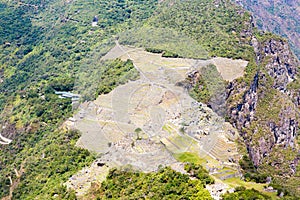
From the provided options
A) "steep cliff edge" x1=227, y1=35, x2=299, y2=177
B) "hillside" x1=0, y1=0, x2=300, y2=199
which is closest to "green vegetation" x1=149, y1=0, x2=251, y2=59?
"hillside" x1=0, y1=0, x2=300, y2=199

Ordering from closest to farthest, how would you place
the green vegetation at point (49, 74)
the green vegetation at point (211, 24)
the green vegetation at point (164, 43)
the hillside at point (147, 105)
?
1. the hillside at point (147, 105)
2. the green vegetation at point (49, 74)
3. the green vegetation at point (164, 43)
4. the green vegetation at point (211, 24)

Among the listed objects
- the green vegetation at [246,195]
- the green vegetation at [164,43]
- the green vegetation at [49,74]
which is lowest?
the green vegetation at [49,74]

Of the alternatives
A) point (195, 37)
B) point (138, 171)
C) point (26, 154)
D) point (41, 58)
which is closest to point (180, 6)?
point (195, 37)

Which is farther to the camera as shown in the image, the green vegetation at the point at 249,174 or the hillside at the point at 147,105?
the hillside at the point at 147,105

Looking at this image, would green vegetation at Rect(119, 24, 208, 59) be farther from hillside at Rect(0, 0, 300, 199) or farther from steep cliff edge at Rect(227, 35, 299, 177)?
steep cliff edge at Rect(227, 35, 299, 177)

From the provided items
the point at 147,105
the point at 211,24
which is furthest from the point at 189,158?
the point at 211,24

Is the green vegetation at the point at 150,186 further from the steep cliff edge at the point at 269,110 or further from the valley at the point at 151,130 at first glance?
the steep cliff edge at the point at 269,110

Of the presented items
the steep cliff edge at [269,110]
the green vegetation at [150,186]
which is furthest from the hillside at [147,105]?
the steep cliff edge at [269,110]

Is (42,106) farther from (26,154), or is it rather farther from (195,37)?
(195,37)
